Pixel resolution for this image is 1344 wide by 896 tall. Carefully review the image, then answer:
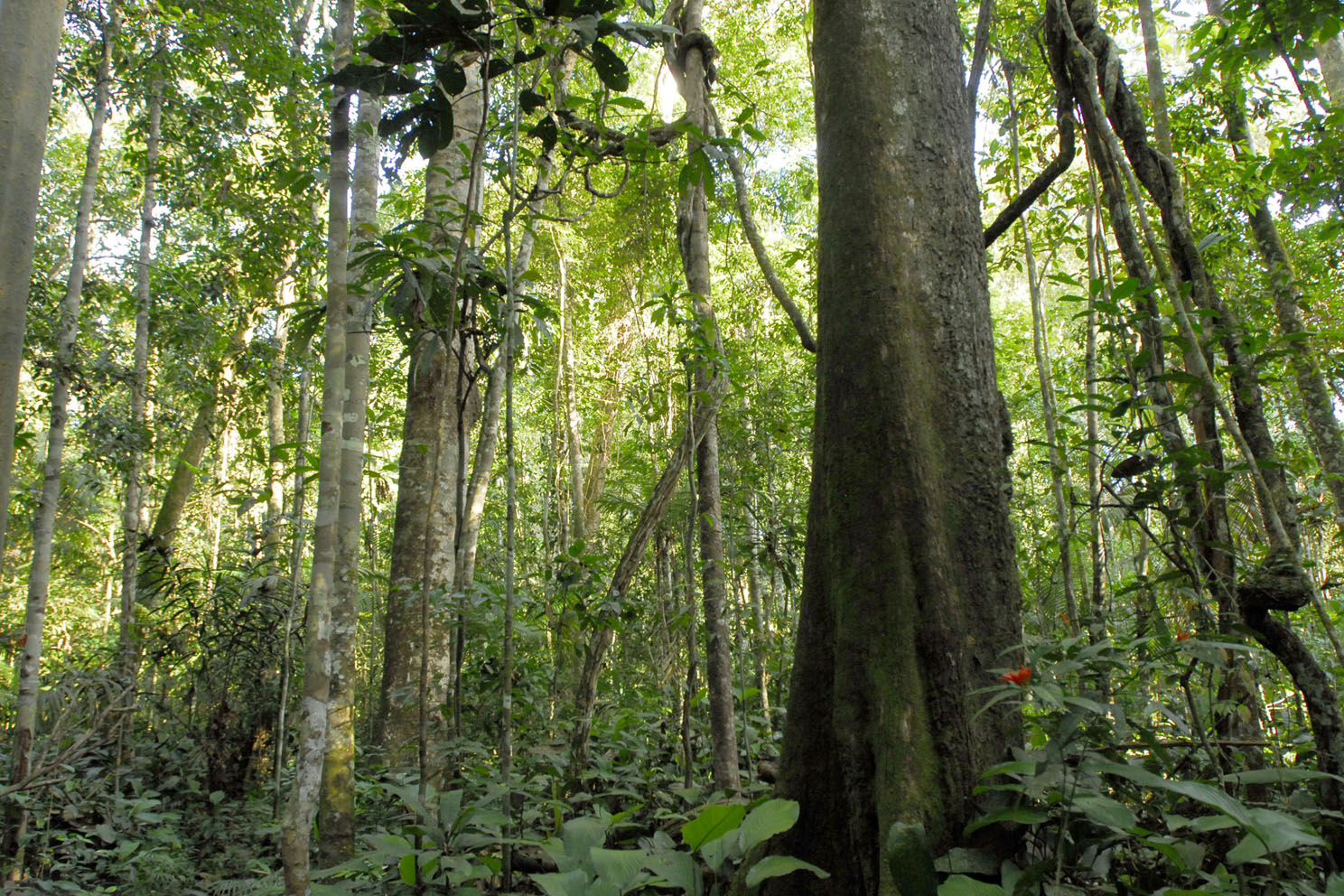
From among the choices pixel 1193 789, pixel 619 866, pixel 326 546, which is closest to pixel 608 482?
pixel 326 546

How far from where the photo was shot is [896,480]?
1.95 metres

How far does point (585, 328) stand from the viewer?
1221 cm

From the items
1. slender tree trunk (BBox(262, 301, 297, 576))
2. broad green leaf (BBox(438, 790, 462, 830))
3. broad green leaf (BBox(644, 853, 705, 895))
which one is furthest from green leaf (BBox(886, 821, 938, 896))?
slender tree trunk (BBox(262, 301, 297, 576))

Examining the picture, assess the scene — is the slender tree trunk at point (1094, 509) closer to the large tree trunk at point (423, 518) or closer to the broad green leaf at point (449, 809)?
the broad green leaf at point (449, 809)

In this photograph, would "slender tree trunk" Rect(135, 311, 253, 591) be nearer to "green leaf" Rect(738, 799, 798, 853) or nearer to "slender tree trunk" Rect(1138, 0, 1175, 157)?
"green leaf" Rect(738, 799, 798, 853)

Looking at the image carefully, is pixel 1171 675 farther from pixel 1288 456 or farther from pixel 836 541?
pixel 1288 456

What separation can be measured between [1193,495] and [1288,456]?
12.2 ft

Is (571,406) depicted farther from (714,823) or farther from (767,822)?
(767,822)

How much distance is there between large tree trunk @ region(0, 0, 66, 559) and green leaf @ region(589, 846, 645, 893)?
1752mm

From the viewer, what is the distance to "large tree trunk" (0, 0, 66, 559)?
2.04 metres

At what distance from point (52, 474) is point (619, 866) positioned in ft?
16.3

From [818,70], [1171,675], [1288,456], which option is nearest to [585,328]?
[1288,456]

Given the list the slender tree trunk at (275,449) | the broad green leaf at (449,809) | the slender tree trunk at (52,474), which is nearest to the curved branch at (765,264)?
the broad green leaf at (449,809)

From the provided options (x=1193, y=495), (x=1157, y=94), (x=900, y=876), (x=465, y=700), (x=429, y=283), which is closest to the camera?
(x=900, y=876)
